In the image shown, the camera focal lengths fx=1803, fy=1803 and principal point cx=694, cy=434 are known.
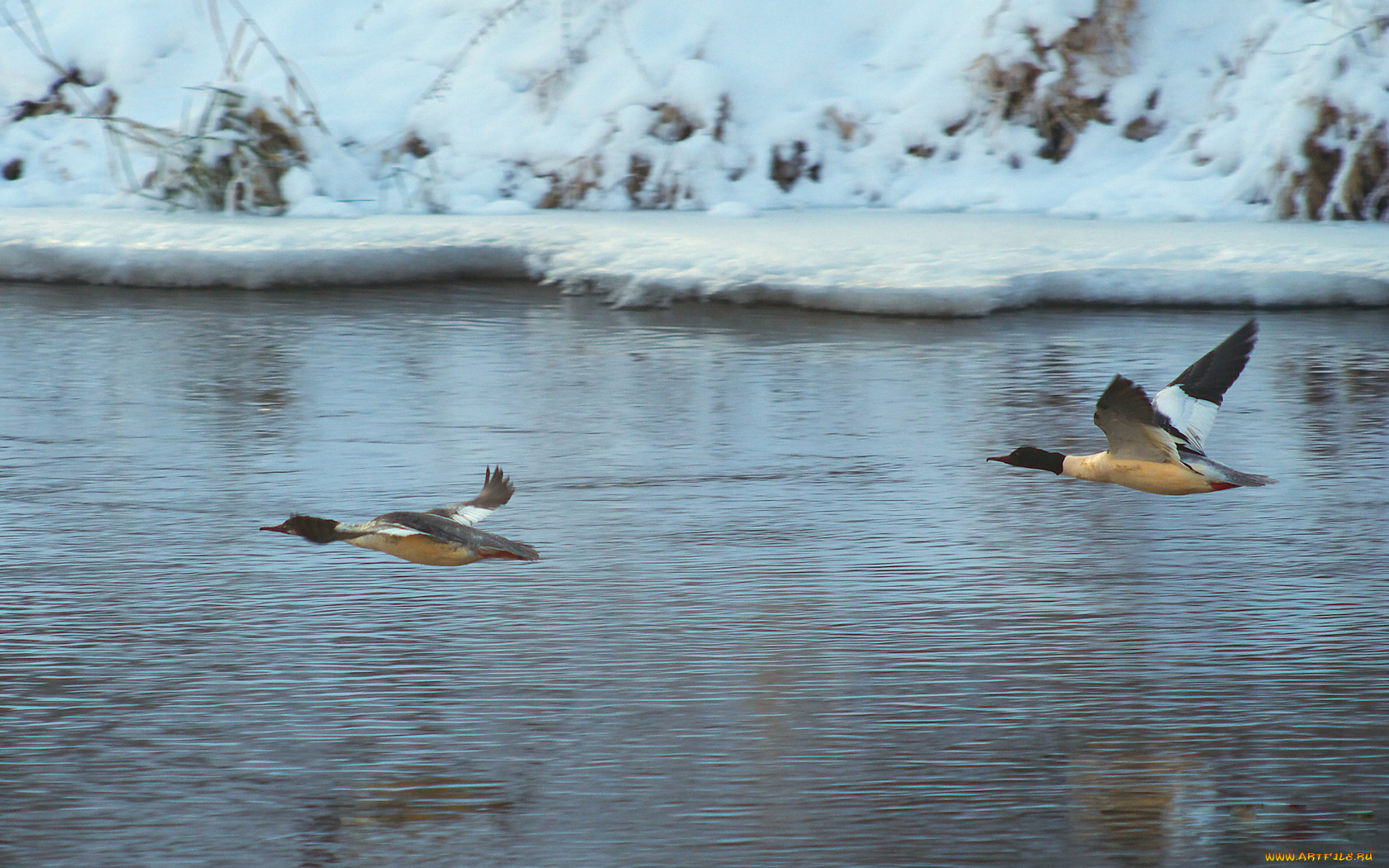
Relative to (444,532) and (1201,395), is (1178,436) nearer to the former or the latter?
(1201,395)

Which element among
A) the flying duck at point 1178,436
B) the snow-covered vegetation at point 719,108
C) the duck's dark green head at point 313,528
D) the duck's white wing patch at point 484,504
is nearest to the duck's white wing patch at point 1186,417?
the flying duck at point 1178,436

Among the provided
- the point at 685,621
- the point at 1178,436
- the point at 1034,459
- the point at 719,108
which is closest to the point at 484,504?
the point at 685,621

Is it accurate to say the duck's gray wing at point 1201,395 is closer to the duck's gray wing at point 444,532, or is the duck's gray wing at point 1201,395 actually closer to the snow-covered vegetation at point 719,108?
the duck's gray wing at point 444,532

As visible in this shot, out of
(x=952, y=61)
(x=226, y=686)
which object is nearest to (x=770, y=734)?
(x=226, y=686)

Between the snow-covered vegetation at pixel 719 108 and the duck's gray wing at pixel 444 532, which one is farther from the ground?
the snow-covered vegetation at pixel 719 108

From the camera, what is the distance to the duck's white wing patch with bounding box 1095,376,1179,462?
13.4 ft

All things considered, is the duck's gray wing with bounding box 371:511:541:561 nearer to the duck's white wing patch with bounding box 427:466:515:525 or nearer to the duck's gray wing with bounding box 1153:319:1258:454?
the duck's white wing patch with bounding box 427:466:515:525

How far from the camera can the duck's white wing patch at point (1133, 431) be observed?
4.07 metres

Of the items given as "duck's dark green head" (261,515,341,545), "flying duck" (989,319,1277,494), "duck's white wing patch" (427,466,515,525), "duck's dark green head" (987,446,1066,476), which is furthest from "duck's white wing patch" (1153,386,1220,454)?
"duck's dark green head" (261,515,341,545)

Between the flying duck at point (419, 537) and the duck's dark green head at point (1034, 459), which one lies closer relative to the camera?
the flying duck at point (419, 537)

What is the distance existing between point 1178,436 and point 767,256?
4707 mm

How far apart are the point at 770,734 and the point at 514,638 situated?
2.65ft

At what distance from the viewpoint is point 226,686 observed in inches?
150

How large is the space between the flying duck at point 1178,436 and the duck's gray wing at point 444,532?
118cm
